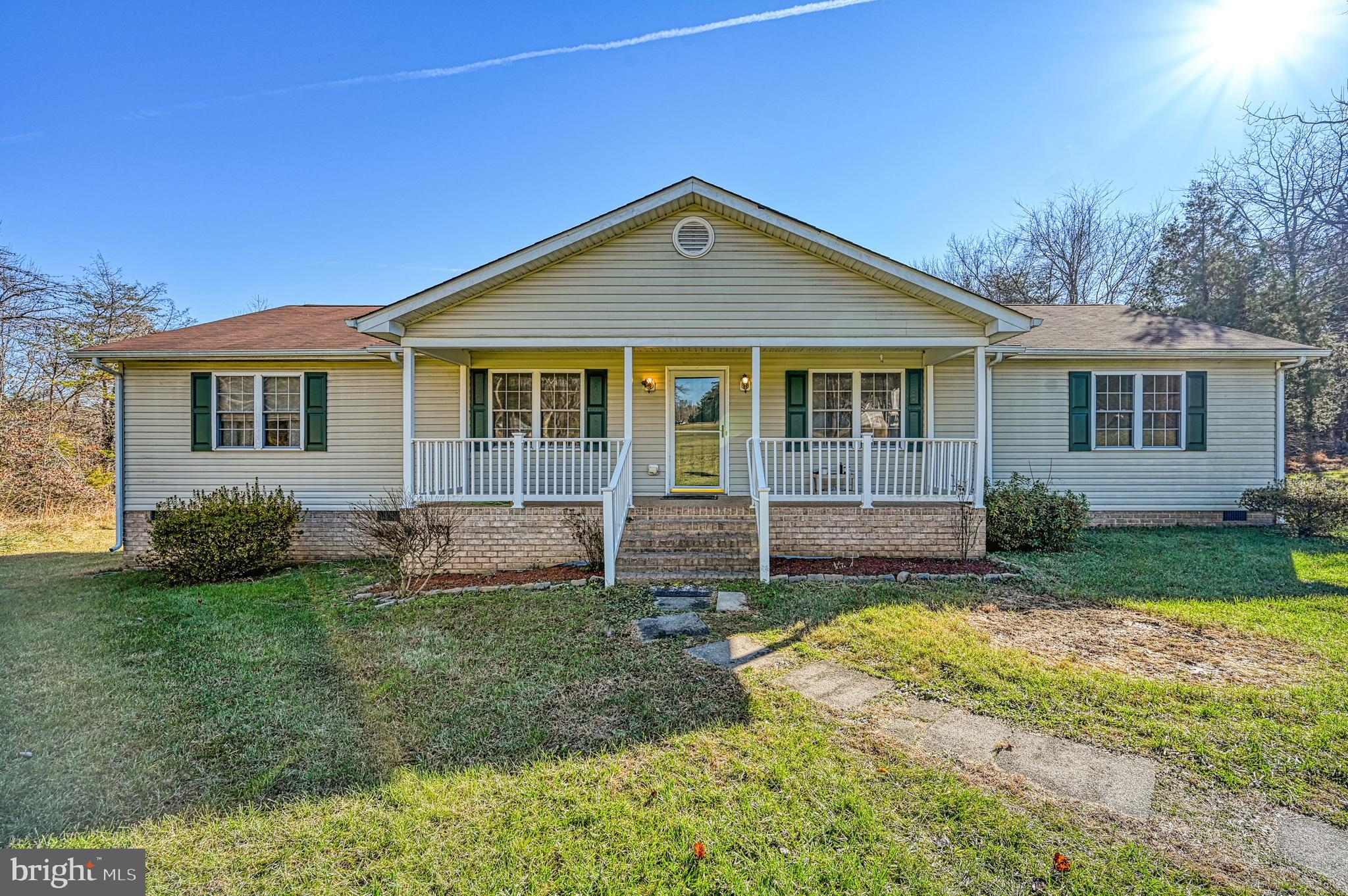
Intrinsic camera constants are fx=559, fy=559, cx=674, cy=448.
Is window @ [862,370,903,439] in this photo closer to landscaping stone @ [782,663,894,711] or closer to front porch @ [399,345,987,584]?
front porch @ [399,345,987,584]

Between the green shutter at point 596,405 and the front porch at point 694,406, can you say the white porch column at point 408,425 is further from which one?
the green shutter at point 596,405

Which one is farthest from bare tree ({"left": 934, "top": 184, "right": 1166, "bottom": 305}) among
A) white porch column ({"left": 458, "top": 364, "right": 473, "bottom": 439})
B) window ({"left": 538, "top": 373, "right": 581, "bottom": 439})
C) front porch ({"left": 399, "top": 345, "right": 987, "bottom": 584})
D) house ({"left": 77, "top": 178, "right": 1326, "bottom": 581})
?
white porch column ({"left": 458, "top": 364, "right": 473, "bottom": 439})

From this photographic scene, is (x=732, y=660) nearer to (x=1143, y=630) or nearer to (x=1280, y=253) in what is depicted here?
(x=1143, y=630)

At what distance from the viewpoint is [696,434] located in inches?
392

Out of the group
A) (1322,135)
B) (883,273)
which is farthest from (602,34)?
(1322,135)

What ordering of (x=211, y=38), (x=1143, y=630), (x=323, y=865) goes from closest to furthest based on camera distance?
(x=323, y=865)
(x=1143, y=630)
(x=211, y=38)

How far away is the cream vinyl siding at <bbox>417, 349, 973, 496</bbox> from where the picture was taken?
980cm

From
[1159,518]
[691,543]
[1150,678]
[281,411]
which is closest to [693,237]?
[691,543]

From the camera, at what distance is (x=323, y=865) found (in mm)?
2334

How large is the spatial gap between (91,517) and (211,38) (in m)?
11.8

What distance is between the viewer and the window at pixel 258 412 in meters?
9.66

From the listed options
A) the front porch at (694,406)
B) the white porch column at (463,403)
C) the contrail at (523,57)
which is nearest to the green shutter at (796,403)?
the front porch at (694,406)

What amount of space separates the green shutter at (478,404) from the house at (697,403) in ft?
0.12

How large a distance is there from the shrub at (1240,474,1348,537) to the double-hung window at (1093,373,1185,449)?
159 centimetres
